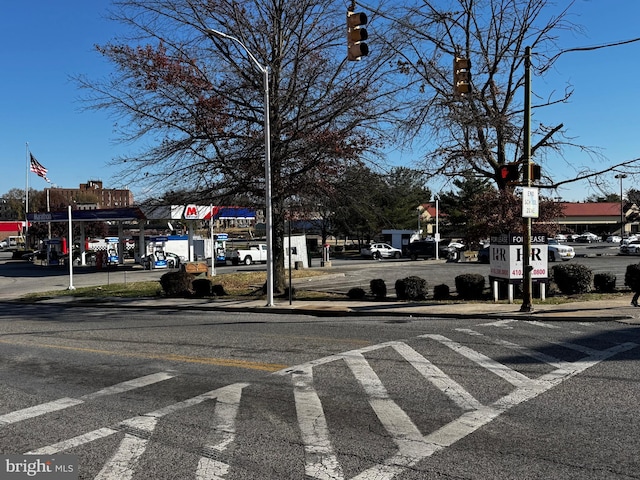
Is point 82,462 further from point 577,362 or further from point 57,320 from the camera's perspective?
point 57,320

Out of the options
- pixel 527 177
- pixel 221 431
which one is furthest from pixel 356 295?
pixel 221 431

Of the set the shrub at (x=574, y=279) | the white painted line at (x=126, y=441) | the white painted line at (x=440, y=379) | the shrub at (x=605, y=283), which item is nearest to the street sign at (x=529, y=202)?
the shrub at (x=574, y=279)

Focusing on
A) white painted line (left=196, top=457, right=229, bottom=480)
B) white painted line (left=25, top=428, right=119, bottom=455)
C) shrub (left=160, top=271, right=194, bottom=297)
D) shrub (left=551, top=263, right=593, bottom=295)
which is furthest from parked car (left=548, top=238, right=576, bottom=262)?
white painted line (left=196, top=457, right=229, bottom=480)

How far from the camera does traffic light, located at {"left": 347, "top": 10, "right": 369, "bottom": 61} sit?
37.3 ft

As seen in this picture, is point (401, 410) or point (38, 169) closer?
point (401, 410)

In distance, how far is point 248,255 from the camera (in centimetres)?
4909

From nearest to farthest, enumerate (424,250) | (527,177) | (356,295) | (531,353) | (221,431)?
(221,431)
(531,353)
(527,177)
(356,295)
(424,250)

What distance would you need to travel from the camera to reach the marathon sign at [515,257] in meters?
16.4

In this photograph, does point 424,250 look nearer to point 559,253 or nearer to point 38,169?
point 559,253

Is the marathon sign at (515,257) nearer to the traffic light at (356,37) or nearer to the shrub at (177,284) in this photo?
the traffic light at (356,37)

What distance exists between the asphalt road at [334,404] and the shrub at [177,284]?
11.0m

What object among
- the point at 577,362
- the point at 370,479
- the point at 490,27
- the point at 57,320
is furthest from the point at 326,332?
the point at 490,27

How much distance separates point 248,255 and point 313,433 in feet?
144

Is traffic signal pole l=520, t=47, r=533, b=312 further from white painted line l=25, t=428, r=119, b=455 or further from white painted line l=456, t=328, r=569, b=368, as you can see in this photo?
white painted line l=25, t=428, r=119, b=455
